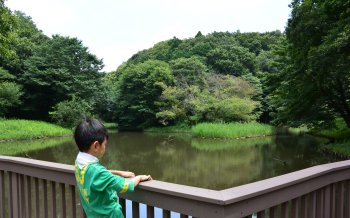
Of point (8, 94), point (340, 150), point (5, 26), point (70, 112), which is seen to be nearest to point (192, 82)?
point (70, 112)

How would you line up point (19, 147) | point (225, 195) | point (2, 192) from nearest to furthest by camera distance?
point (225, 195) → point (2, 192) → point (19, 147)

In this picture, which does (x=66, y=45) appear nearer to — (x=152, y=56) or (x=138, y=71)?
(x=138, y=71)

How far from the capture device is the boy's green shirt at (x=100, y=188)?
138 centimetres

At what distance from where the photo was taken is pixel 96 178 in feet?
4.62

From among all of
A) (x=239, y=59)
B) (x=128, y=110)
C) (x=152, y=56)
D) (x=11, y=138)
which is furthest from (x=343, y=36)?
(x=152, y=56)

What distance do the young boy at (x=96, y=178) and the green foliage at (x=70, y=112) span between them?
2049 cm

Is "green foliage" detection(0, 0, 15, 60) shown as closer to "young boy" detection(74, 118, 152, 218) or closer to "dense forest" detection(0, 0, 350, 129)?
"dense forest" detection(0, 0, 350, 129)

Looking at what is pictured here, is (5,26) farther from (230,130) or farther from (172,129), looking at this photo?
(172,129)

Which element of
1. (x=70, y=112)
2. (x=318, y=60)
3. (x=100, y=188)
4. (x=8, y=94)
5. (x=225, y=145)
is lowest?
(x=225, y=145)

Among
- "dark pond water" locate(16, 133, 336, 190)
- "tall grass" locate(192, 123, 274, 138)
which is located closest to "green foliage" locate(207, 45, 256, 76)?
"tall grass" locate(192, 123, 274, 138)

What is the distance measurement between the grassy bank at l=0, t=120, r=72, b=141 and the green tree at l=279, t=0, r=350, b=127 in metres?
13.5

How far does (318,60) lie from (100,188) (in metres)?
9.54

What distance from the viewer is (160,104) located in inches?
1018

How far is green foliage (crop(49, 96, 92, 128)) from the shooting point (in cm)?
2167
